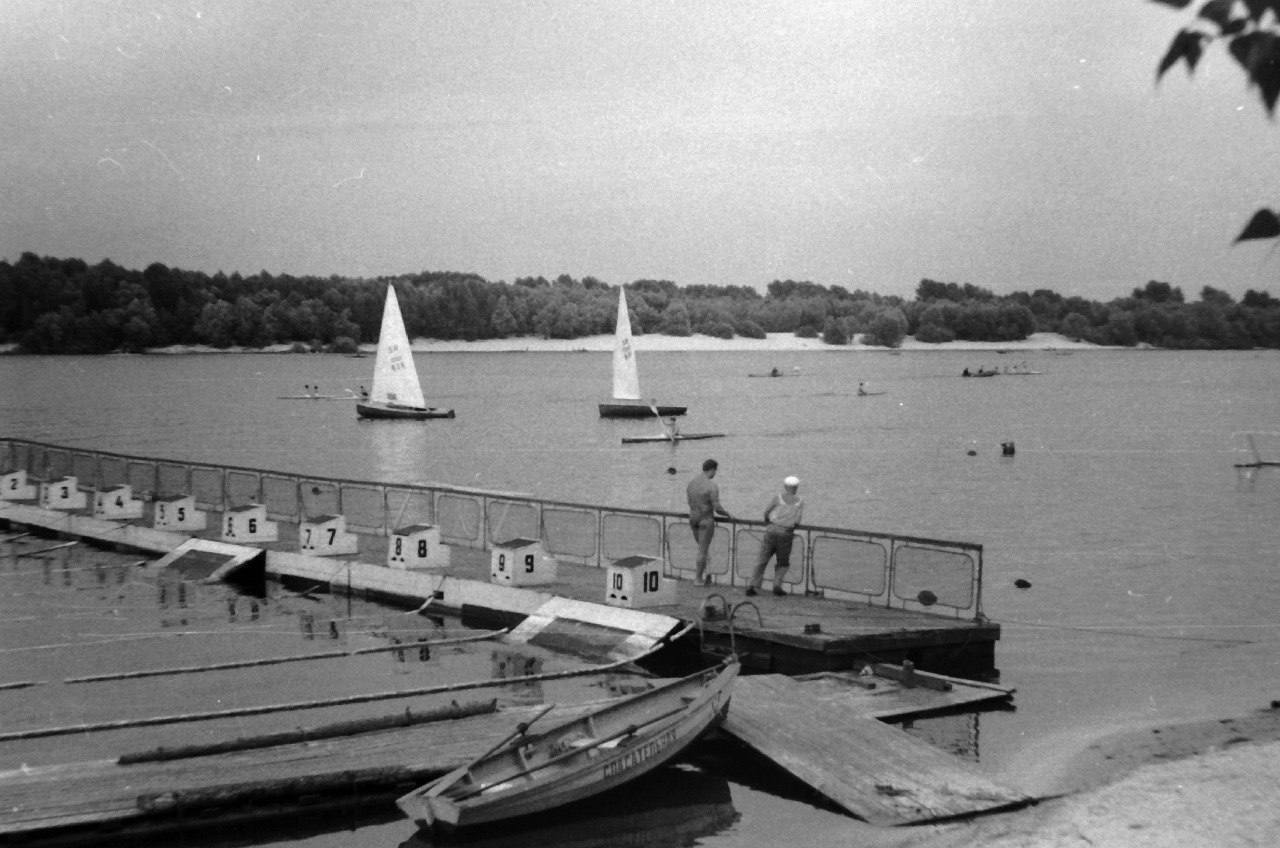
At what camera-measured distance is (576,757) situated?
1661 cm

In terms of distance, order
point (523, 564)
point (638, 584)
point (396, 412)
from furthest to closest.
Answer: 1. point (396, 412)
2. point (523, 564)
3. point (638, 584)

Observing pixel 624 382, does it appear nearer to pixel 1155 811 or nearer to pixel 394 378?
A: pixel 394 378

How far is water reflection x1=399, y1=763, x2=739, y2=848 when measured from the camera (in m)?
16.3

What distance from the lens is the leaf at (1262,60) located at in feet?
12.7

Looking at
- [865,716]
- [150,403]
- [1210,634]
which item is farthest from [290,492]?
[150,403]

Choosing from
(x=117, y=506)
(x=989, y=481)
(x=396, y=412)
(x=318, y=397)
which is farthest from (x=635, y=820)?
(x=318, y=397)

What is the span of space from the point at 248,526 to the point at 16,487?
47.4 ft

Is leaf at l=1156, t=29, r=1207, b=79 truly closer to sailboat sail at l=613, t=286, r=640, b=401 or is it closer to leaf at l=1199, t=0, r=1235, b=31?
leaf at l=1199, t=0, r=1235, b=31

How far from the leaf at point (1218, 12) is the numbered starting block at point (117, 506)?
3926 cm

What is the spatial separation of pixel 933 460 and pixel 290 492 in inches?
1620

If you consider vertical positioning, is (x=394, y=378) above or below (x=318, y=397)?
above

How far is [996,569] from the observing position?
43.7 m

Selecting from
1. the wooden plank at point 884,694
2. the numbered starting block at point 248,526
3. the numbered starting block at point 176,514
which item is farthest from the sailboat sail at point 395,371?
the wooden plank at point 884,694

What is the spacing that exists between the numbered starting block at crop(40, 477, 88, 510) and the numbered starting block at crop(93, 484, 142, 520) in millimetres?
2371
